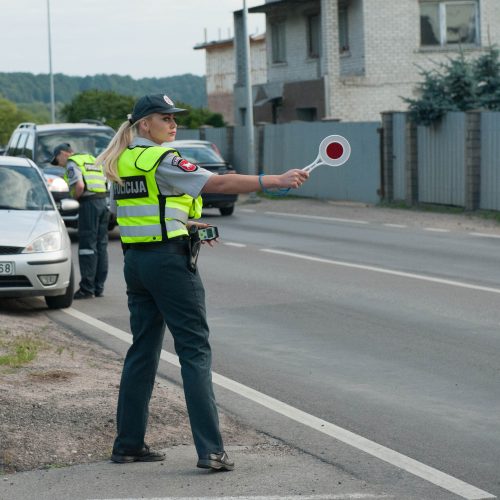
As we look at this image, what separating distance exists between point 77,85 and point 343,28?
123105 millimetres

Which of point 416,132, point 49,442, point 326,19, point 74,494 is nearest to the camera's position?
point 74,494

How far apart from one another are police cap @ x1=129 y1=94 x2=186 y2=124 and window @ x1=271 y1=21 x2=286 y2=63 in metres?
40.1

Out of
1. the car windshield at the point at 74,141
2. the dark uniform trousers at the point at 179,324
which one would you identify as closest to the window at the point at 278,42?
the car windshield at the point at 74,141

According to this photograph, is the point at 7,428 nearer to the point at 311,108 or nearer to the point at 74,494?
the point at 74,494

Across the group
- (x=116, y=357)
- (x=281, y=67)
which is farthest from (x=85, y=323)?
(x=281, y=67)

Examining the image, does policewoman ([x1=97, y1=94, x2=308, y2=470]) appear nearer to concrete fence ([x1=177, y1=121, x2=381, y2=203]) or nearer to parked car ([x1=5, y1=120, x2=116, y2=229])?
parked car ([x1=5, y1=120, x2=116, y2=229])

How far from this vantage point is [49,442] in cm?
641

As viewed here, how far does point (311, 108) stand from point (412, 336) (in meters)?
33.4

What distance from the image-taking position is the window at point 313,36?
42.9 meters

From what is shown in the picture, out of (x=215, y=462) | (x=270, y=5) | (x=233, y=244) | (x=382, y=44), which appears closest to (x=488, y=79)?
(x=233, y=244)

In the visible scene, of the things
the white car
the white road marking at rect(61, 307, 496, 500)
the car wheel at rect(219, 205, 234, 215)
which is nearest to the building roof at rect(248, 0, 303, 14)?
the car wheel at rect(219, 205, 234, 215)

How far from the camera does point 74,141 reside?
848 inches

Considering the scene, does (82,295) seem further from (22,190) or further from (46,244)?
(46,244)

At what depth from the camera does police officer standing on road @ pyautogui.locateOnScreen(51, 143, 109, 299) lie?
521 inches
